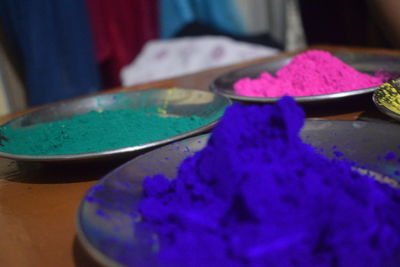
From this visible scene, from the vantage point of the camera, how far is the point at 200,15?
2.39 meters

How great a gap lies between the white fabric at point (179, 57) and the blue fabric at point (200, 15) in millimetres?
76

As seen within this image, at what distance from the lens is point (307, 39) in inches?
112

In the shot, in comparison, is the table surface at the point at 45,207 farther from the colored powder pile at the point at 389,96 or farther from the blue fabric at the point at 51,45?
the blue fabric at the point at 51,45

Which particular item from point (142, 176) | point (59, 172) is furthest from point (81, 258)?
point (59, 172)

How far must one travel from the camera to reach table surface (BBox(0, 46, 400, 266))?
448 mm

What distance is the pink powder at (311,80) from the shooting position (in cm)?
82

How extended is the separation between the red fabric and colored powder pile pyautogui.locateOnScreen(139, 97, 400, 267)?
6.05 feet

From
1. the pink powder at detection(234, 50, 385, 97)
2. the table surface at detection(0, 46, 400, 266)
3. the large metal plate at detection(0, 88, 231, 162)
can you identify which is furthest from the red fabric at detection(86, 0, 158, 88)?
the table surface at detection(0, 46, 400, 266)

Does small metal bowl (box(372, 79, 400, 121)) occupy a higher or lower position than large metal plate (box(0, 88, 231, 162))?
higher

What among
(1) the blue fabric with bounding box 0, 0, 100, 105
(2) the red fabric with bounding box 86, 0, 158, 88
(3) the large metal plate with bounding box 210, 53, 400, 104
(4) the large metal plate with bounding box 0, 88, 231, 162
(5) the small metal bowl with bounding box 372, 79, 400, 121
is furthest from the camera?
(2) the red fabric with bounding box 86, 0, 158, 88

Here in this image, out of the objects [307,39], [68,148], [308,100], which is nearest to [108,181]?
[68,148]

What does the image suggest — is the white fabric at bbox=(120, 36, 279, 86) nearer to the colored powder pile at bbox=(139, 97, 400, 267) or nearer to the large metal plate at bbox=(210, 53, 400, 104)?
the large metal plate at bbox=(210, 53, 400, 104)

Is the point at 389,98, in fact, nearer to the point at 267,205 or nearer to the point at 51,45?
the point at 267,205

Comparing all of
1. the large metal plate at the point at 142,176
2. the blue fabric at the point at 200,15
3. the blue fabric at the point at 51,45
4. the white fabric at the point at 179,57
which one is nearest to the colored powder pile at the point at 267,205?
the large metal plate at the point at 142,176
